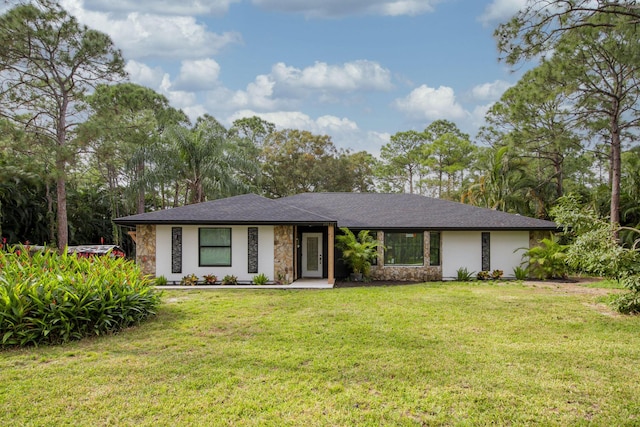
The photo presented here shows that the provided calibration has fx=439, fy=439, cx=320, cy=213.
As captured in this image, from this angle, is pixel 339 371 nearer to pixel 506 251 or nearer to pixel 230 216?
pixel 230 216

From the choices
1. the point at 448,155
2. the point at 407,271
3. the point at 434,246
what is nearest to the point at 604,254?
the point at 434,246

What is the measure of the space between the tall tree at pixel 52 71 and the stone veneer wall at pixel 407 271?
13.3 m

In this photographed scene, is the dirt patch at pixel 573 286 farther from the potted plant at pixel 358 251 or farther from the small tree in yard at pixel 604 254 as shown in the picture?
the potted plant at pixel 358 251

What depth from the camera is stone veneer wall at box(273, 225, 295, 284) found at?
14.1m

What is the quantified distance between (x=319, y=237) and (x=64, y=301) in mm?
9789

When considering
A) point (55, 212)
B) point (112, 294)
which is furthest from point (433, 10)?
point (55, 212)

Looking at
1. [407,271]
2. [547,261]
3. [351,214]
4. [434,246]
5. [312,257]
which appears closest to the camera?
[547,261]

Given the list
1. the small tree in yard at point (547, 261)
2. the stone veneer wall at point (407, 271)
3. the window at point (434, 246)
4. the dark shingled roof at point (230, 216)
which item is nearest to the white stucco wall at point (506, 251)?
the small tree in yard at point (547, 261)

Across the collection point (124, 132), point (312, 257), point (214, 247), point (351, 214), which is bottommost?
point (312, 257)

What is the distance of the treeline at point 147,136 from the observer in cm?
1575

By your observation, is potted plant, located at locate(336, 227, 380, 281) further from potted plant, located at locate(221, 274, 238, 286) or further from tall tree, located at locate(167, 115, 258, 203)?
tall tree, located at locate(167, 115, 258, 203)

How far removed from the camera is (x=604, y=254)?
333 inches

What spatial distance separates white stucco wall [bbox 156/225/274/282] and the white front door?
2045mm

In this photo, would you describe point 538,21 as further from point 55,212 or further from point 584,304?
point 55,212
